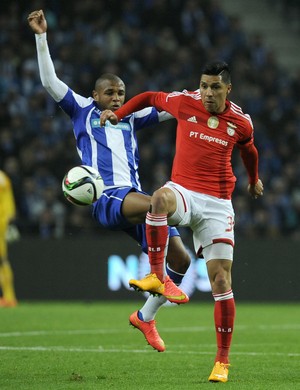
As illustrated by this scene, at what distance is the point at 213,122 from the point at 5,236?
382 inches

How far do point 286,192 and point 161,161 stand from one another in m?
2.56

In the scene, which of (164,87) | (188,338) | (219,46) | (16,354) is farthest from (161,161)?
(16,354)

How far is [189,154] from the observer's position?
8.09 metres

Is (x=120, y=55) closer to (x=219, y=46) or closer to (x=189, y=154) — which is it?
(x=219, y=46)

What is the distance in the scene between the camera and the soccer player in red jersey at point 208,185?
25.8ft

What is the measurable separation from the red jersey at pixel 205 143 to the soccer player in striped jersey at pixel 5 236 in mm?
8943

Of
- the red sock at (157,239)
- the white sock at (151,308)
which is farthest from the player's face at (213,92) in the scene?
the white sock at (151,308)

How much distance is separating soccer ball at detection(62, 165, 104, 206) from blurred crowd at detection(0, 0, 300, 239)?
9.74 m

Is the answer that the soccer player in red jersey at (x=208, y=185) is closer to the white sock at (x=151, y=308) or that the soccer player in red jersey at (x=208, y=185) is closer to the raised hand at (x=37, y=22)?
the white sock at (x=151, y=308)

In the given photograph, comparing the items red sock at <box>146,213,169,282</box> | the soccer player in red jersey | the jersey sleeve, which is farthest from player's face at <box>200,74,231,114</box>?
the jersey sleeve

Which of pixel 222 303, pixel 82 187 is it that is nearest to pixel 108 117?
pixel 82 187

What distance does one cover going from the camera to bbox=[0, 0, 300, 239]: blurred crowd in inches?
729

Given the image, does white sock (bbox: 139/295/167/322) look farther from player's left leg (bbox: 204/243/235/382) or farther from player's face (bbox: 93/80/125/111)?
player's face (bbox: 93/80/125/111)

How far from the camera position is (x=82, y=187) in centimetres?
812
